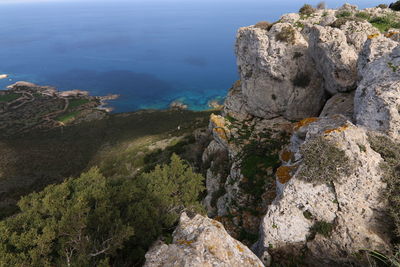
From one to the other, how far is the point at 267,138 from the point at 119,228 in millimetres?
15968

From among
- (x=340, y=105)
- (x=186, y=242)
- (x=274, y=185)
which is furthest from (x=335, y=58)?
(x=186, y=242)

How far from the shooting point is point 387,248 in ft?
24.7

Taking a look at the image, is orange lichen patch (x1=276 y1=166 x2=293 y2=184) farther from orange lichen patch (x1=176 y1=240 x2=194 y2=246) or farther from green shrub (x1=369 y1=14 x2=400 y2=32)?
green shrub (x1=369 y1=14 x2=400 y2=32)

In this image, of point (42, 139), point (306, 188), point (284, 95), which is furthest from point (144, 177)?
point (42, 139)

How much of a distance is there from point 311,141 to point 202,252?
6866 millimetres

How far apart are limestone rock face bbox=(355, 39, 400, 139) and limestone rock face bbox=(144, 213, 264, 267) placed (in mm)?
9029

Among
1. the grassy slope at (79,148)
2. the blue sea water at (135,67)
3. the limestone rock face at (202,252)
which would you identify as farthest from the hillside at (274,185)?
the blue sea water at (135,67)

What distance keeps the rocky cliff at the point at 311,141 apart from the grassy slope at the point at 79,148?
25162 millimetres

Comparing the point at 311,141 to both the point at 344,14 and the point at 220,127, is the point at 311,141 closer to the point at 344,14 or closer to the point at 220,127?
Answer: the point at 220,127

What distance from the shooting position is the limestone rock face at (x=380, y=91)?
33.9ft

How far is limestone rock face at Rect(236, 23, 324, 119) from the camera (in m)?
21.5

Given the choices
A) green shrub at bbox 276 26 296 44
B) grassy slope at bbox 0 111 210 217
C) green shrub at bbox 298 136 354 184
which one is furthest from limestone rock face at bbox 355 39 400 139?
grassy slope at bbox 0 111 210 217

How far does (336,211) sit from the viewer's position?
28.9ft

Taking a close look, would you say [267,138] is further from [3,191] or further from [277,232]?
[3,191]
